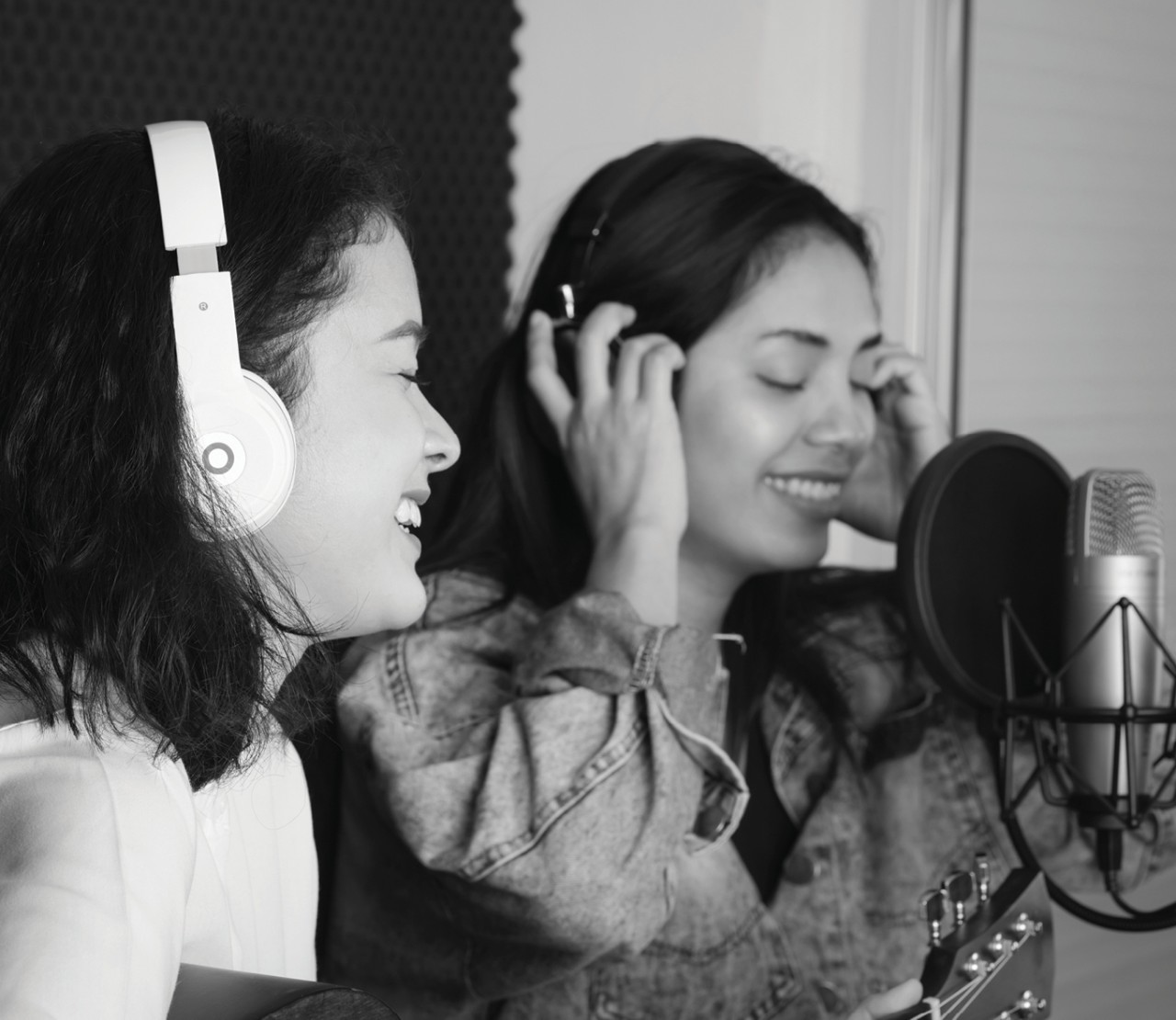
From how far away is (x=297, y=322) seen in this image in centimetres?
95

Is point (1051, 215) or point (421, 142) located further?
point (1051, 215)

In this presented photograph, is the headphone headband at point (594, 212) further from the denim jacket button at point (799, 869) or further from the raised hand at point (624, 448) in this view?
the denim jacket button at point (799, 869)

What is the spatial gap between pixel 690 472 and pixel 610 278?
230mm

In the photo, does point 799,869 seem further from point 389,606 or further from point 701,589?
point 389,606

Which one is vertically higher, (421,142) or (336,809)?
(421,142)

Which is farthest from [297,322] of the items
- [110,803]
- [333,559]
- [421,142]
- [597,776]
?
[421,142]

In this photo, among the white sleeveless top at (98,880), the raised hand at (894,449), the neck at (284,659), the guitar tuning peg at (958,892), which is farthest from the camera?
the raised hand at (894,449)

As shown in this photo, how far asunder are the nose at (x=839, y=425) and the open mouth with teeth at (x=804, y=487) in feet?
0.14

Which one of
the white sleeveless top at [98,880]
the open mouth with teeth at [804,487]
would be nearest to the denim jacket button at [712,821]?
the open mouth with teeth at [804,487]

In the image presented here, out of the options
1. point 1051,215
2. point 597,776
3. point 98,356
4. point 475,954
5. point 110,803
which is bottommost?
point 475,954

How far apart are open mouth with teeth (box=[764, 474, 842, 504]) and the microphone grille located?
0.31 metres

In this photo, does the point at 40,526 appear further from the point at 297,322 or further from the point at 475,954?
the point at 475,954

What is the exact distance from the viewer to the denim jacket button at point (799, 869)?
1.56 metres

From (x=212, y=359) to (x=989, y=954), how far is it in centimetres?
72
